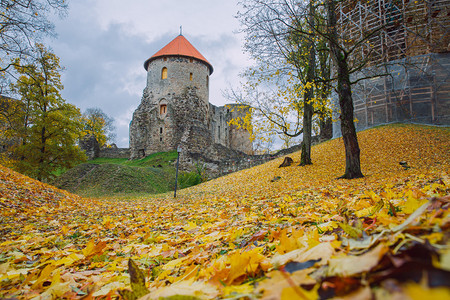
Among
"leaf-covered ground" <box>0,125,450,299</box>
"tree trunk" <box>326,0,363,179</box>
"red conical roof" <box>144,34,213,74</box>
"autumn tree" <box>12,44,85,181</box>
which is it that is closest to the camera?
"leaf-covered ground" <box>0,125,450,299</box>

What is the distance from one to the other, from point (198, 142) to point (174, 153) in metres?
3.76

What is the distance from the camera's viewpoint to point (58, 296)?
1.12 metres

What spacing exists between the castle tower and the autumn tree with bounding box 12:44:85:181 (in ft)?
35.7

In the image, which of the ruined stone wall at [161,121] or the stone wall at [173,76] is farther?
the stone wall at [173,76]

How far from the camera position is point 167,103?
87.0 feet

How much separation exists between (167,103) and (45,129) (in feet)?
43.1

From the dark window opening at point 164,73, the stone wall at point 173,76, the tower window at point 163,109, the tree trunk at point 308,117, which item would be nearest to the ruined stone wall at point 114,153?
the tower window at point 163,109

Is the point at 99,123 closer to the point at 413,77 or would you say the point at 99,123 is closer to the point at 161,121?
the point at 161,121

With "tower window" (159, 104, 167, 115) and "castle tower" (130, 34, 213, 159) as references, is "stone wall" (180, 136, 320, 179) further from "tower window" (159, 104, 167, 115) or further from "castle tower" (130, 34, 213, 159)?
"tower window" (159, 104, 167, 115)

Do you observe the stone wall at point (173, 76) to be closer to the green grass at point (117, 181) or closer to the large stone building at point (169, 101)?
the large stone building at point (169, 101)

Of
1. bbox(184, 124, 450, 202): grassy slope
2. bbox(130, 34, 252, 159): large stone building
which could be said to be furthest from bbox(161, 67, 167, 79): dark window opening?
bbox(184, 124, 450, 202): grassy slope

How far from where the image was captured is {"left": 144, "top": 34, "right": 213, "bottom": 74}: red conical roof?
27.5 metres

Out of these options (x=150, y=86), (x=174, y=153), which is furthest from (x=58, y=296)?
(x=150, y=86)

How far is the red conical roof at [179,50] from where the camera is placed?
27.5 m
